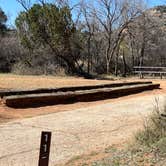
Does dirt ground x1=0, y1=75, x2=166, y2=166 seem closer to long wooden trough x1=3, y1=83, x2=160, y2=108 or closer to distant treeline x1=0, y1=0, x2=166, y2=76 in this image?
long wooden trough x1=3, y1=83, x2=160, y2=108

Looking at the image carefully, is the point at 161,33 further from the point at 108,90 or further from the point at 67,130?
the point at 67,130

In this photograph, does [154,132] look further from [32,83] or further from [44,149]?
[32,83]

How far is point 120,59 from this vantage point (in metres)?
39.8

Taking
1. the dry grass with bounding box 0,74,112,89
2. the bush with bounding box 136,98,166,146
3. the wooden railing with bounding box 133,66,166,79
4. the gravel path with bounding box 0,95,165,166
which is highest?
the wooden railing with bounding box 133,66,166,79

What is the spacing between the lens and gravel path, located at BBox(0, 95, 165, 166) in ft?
26.8

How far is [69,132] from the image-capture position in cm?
1023

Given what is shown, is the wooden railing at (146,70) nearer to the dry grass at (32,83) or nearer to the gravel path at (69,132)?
the dry grass at (32,83)

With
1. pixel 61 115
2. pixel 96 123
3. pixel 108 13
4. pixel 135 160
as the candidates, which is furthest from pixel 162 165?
pixel 108 13

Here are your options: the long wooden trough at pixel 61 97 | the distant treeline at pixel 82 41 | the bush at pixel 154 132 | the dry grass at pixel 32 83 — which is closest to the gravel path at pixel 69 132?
the bush at pixel 154 132

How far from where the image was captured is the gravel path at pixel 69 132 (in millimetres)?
8156

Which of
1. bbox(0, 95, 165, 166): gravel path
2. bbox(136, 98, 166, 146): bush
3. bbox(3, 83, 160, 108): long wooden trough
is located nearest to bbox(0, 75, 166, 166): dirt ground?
bbox(0, 95, 165, 166): gravel path

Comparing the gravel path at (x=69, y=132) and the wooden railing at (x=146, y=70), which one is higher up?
the wooden railing at (x=146, y=70)

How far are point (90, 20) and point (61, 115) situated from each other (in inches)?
936

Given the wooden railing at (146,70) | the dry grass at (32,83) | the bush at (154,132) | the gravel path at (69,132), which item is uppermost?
the wooden railing at (146,70)
